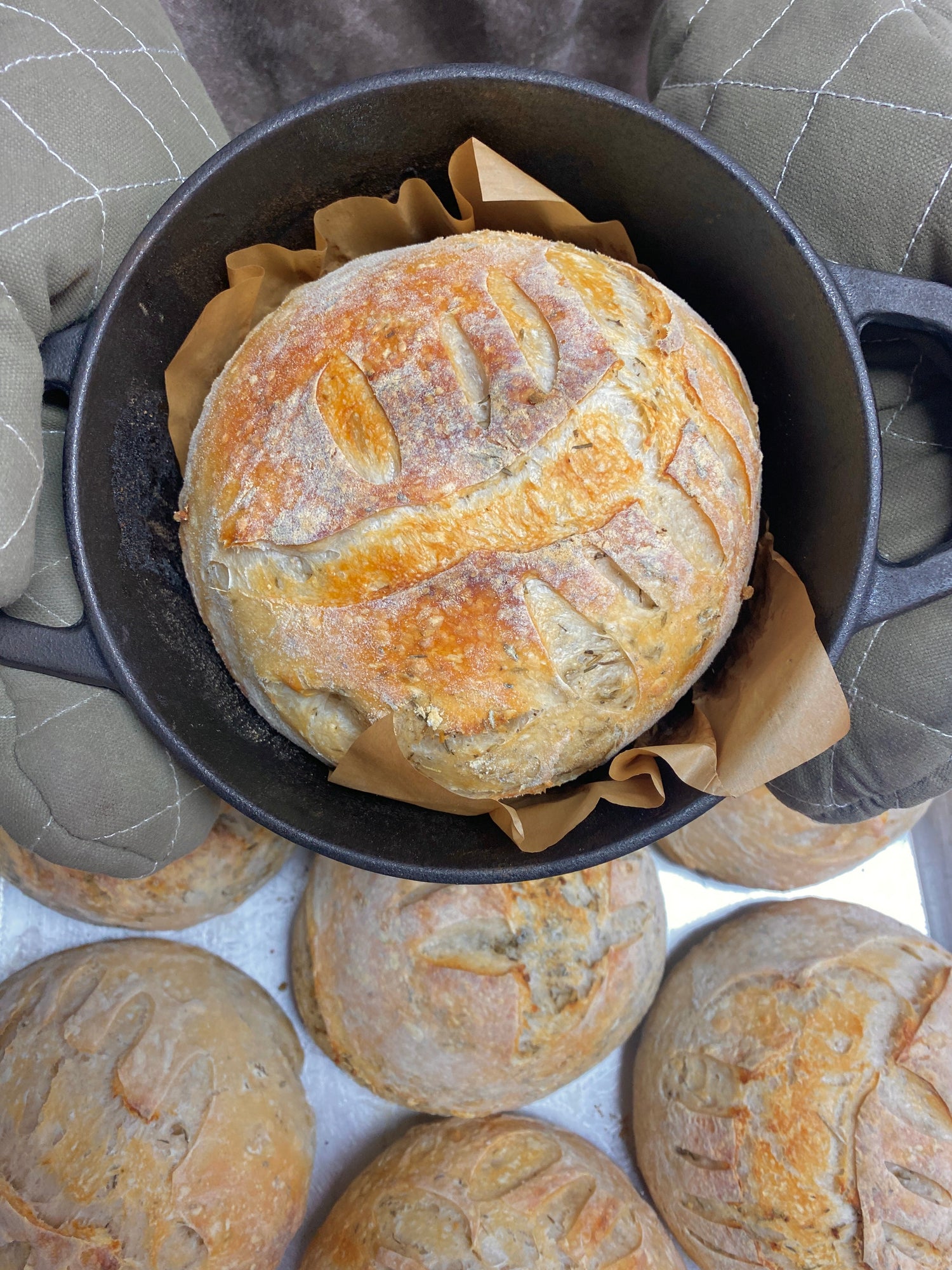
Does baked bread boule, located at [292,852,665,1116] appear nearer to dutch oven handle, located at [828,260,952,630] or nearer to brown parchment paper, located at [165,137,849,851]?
brown parchment paper, located at [165,137,849,851]

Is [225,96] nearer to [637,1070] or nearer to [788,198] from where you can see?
[788,198]

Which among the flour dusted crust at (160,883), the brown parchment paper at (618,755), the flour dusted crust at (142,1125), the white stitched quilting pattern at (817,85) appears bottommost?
the flour dusted crust at (142,1125)

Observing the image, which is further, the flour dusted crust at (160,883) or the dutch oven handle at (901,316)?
the flour dusted crust at (160,883)

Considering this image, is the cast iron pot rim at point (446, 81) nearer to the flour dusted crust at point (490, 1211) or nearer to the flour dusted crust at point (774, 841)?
the flour dusted crust at point (774, 841)

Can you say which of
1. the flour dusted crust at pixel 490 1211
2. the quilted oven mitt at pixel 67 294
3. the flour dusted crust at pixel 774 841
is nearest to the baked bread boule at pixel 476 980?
the flour dusted crust at pixel 490 1211

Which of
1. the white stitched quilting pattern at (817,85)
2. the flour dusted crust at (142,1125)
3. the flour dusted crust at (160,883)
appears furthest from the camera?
the flour dusted crust at (160,883)

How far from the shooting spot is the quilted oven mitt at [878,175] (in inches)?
32.9

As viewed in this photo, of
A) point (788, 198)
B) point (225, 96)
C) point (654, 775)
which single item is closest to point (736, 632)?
point (654, 775)

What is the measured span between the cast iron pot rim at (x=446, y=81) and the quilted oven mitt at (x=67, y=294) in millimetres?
57

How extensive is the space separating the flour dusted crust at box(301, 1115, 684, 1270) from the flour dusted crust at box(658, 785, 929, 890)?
1.53 feet

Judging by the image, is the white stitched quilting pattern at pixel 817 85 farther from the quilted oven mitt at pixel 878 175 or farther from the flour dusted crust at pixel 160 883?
the flour dusted crust at pixel 160 883

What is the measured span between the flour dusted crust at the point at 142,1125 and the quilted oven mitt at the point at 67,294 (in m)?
0.28

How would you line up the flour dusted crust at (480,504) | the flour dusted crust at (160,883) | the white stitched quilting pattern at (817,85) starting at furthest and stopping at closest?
the flour dusted crust at (160,883) < the white stitched quilting pattern at (817,85) < the flour dusted crust at (480,504)

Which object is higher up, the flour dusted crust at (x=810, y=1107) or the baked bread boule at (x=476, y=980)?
the baked bread boule at (x=476, y=980)
